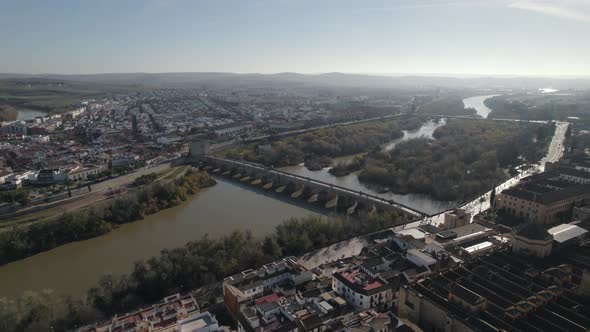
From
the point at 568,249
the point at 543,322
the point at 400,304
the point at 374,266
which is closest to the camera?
the point at 543,322

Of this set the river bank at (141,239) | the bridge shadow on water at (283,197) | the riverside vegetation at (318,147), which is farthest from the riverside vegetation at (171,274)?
the riverside vegetation at (318,147)

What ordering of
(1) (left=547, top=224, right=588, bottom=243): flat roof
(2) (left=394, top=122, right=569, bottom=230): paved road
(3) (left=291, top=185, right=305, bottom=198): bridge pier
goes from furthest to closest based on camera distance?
(3) (left=291, top=185, right=305, bottom=198): bridge pier → (2) (left=394, top=122, right=569, bottom=230): paved road → (1) (left=547, top=224, right=588, bottom=243): flat roof

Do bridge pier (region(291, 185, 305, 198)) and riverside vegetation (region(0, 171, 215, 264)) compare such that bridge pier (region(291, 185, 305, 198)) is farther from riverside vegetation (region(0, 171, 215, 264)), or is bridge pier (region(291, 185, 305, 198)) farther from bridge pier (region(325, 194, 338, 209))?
riverside vegetation (region(0, 171, 215, 264))

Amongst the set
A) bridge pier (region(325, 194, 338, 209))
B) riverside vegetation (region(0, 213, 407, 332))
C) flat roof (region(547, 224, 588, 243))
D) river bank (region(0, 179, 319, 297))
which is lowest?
river bank (region(0, 179, 319, 297))

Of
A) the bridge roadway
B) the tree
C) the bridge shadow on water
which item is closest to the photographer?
the tree

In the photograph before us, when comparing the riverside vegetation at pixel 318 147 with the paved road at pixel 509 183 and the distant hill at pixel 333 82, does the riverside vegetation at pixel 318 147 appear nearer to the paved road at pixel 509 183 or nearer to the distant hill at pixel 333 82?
the paved road at pixel 509 183

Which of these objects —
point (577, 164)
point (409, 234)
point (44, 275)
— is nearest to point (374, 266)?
Answer: point (409, 234)

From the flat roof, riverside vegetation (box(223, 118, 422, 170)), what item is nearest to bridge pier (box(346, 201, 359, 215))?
the flat roof

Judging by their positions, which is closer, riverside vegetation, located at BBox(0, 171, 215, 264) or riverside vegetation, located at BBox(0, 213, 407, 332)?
riverside vegetation, located at BBox(0, 213, 407, 332)

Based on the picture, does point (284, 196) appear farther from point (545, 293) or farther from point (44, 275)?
point (545, 293)
